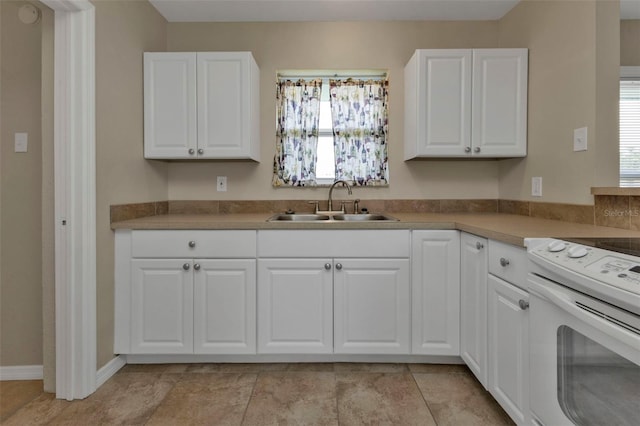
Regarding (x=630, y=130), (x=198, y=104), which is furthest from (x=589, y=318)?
(x=630, y=130)

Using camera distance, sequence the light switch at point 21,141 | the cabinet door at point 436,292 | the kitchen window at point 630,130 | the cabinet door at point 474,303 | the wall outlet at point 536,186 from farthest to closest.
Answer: the kitchen window at point 630,130, the wall outlet at point 536,186, the cabinet door at point 436,292, the light switch at point 21,141, the cabinet door at point 474,303

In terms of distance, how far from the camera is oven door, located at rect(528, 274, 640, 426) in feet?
3.05

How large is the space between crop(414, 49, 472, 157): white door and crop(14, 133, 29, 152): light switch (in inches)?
93.1

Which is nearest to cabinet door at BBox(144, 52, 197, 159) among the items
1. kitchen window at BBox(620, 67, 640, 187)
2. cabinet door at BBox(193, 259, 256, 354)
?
cabinet door at BBox(193, 259, 256, 354)

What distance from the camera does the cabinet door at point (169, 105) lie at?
8.05 ft

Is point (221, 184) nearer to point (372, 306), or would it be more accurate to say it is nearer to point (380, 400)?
point (372, 306)

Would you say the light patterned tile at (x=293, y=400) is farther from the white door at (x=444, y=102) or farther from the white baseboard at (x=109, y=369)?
the white door at (x=444, y=102)

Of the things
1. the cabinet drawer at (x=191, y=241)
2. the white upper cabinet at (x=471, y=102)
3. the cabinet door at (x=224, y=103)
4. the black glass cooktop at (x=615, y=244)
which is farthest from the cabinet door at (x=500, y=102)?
the cabinet drawer at (x=191, y=241)

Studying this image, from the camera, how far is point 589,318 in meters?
1.01

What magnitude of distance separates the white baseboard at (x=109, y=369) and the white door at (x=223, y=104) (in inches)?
54.0

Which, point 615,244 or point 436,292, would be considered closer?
point 615,244

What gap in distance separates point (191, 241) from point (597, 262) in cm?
189

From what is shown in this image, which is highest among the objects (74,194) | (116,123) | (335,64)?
(335,64)

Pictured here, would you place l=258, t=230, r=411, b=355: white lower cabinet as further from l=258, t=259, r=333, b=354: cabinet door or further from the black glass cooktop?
the black glass cooktop
